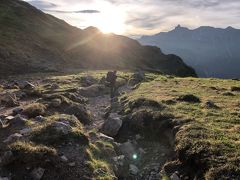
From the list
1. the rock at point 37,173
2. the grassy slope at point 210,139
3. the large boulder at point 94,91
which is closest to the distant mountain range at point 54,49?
the large boulder at point 94,91

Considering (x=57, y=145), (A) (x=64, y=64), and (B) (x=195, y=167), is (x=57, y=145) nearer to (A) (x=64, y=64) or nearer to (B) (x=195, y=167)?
(B) (x=195, y=167)

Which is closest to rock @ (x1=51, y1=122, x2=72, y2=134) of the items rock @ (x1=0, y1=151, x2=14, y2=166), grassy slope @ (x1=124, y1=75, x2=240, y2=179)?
rock @ (x1=0, y1=151, x2=14, y2=166)

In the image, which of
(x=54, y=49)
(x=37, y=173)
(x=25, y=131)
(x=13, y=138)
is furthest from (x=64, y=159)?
(x=54, y=49)

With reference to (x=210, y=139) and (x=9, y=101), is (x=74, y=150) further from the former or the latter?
(x=9, y=101)

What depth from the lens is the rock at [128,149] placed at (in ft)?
68.1

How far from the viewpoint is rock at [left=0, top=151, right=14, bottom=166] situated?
16.6 m

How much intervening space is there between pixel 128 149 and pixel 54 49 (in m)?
85.2

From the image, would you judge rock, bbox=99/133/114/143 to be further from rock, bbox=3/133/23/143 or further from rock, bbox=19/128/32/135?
rock, bbox=3/133/23/143

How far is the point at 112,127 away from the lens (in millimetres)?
24625

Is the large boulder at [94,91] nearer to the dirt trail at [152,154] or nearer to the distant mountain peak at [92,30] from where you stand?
the dirt trail at [152,154]

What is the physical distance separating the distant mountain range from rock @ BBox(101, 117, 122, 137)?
46.5 m

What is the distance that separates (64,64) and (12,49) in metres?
15.3

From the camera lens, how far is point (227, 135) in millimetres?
20000

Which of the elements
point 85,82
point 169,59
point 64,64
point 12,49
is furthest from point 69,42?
point 85,82
